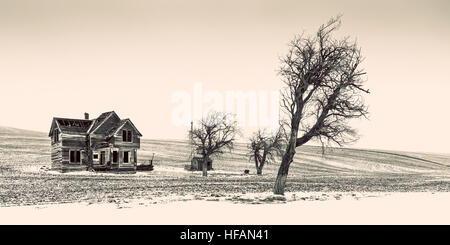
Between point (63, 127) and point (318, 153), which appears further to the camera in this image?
point (318, 153)

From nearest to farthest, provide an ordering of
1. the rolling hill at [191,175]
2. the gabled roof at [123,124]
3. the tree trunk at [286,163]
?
the tree trunk at [286,163] → the rolling hill at [191,175] → the gabled roof at [123,124]

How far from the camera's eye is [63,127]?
42.4m

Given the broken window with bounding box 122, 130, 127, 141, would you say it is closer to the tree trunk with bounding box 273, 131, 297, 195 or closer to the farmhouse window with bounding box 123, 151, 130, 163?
the farmhouse window with bounding box 123, 151, 130, 163

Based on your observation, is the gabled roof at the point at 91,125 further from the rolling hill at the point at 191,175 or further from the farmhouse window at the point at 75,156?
the rolling hill at the point at 191,175

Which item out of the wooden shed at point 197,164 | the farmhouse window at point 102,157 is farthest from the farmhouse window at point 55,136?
the wooden shed at point 197,164

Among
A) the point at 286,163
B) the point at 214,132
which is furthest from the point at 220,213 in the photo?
the point at 214,132

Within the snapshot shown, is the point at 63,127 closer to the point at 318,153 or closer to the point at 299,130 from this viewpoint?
the point at 299,130

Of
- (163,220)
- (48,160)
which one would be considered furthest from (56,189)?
(48,160)

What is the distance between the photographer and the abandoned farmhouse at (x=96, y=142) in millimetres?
41750

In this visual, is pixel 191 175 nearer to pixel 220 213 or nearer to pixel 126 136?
pixel 126 136

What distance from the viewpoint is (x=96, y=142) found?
43094mm

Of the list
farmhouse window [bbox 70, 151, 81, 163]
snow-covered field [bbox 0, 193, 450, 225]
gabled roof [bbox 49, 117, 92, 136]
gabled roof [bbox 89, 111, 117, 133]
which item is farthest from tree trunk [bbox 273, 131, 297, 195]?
gabled roof [bbox 49, 117, 92, 136]

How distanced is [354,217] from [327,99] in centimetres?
810

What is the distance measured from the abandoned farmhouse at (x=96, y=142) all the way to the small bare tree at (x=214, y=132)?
7.26m
